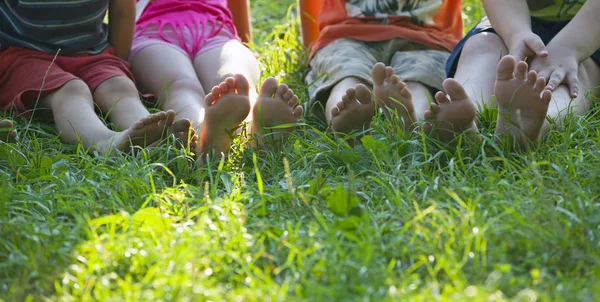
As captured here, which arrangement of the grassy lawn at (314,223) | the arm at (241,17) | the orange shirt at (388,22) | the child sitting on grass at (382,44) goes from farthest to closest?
1. the arm at (241,17)
2. the orange shirt at (388,22)
3. the child sitting on grass at (382,44)
4. the grassy lawn at (314,223)

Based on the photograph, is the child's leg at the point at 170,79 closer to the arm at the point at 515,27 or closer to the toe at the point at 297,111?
the toe at the point at 297,111

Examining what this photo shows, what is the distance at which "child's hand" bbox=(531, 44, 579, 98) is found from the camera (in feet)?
6.79

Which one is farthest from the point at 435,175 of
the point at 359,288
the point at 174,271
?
the point at 174,271

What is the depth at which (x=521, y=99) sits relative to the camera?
5.78 feet

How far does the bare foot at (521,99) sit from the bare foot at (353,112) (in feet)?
1.05

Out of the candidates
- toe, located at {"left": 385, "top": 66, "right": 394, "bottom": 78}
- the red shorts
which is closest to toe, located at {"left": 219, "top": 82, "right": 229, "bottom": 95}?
toe, located at {"left": 385, "top": 66, "right": 394, "bottom": 78}

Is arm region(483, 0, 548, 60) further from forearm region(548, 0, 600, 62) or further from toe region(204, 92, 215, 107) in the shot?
toe region(204, 92, 215, 107)

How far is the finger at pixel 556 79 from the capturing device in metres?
2.03

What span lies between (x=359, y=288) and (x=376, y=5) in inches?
60.3

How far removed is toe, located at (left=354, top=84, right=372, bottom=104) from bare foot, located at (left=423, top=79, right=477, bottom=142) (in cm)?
15

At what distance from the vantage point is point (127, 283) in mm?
1307

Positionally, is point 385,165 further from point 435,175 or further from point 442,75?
point 442,75

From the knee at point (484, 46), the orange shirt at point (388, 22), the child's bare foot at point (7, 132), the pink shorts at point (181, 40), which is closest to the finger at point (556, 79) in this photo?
the knee at point (484, 46)

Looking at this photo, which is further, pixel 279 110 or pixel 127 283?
pixel 279 110
